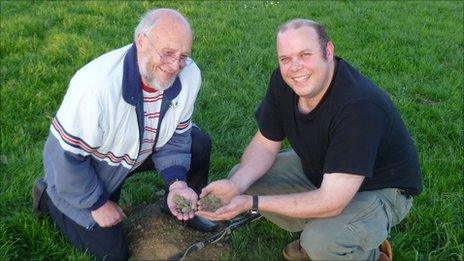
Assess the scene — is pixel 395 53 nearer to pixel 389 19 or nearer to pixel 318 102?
pixel 389 19

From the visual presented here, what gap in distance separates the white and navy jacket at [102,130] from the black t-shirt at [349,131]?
0.69 meters

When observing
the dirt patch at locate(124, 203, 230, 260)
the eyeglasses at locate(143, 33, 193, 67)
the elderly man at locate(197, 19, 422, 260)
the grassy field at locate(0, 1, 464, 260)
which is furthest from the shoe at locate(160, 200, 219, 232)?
the eyeglasses at locate(143, 33, 193, 67)

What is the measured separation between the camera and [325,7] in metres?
10.8

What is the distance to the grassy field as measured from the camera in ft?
13.9

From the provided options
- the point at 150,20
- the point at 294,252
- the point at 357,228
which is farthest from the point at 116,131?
the point at 357,228

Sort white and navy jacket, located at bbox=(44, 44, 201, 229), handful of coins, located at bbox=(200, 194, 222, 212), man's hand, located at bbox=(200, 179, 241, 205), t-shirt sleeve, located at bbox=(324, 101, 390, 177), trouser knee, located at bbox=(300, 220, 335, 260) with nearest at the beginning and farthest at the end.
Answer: t-shirt sleeve, located at bbox=(324, 101, 390, 177) < white and navy jacket, located at bbox=(44, 44, 201, 229) < trouser knee, located at bbox=(300, 220, 335, 260) < handful of coins, located at bbox=(200, 194, 222, 212) < man's hand, located at bbox=(200, 179, 241, 205)

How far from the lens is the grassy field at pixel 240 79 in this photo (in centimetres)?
423

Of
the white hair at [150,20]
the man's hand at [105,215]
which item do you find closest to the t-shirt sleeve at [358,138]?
the white hair at [150,20]

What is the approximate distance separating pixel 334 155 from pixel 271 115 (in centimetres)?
81

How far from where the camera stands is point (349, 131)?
3.33 metres

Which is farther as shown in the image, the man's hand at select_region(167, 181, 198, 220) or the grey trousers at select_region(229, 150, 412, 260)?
the man's hand at select_region(167, 181, 198, 220)

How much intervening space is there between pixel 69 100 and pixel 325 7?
8186 millimetres

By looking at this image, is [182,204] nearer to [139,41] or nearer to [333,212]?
[333,212]

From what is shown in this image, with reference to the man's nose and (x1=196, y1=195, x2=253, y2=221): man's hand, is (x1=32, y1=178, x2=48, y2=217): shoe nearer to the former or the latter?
(x1=196, y1=195, x2=253, y2=221): man's hand
